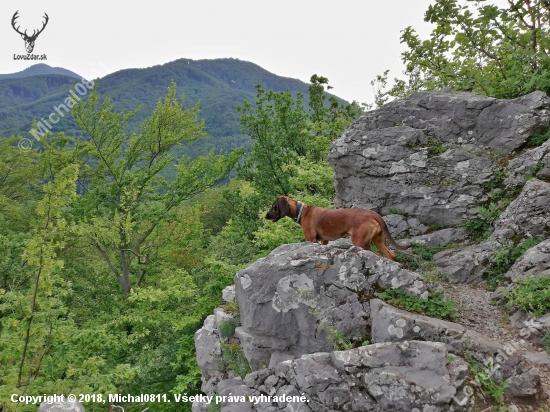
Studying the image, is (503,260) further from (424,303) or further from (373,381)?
(373,381)

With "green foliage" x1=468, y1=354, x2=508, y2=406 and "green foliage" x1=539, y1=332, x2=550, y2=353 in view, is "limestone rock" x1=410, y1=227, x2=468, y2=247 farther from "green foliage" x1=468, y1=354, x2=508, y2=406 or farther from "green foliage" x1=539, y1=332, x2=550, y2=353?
"green foliage" x1=468, y1=354, x2=508, y2=406

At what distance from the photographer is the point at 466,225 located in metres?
7.91

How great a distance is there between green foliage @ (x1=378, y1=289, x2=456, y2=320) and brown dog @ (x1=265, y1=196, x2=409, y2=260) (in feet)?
3.48

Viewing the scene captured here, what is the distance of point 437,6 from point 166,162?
13873 mm

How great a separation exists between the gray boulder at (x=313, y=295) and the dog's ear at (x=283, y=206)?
2.93ft

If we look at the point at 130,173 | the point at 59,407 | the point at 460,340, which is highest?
the point at 130,173

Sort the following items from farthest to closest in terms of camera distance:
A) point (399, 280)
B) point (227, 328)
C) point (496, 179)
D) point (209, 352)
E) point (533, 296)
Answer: point (496, 179)
point (209, 352)
point (227, 328)
point (399, 280)
point (533, 296)

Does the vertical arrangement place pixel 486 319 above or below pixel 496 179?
below

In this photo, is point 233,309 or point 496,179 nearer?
point 233,309

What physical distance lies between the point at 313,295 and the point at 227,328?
8.58 feet

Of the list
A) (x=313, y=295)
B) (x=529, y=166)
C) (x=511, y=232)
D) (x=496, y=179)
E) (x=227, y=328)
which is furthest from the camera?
(x=496, y=179)

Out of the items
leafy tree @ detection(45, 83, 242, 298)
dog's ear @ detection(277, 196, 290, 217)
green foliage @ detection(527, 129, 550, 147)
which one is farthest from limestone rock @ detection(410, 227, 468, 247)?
leafy tree @ detection(45, 83, 242, 298)

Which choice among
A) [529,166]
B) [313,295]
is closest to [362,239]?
[313,295]

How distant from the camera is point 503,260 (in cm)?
650
